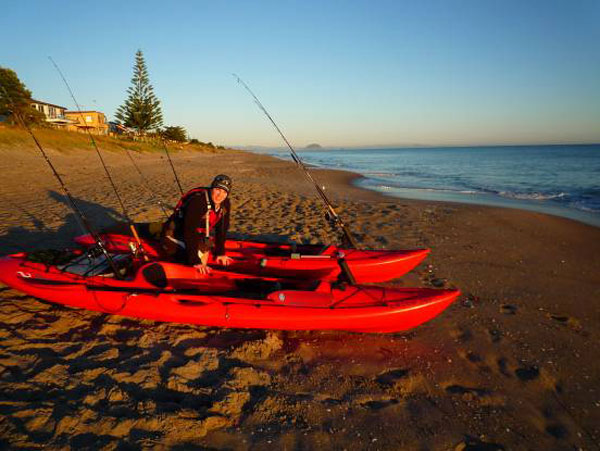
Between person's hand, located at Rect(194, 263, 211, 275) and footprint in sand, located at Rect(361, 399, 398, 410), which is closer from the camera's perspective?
footprint in sand, located at Rect(361, 399, 398, 410)

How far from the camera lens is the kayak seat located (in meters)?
4.12

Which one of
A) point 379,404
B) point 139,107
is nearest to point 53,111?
point 139,107

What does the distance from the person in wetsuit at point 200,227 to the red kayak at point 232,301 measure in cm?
38

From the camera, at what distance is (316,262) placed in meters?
4.93

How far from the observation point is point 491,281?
17.7ft

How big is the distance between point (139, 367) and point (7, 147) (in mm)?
19067

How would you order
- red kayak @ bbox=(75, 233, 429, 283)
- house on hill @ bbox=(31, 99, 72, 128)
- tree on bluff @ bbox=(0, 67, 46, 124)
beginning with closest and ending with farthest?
red kayak @ bbox=(75, 233, 429, 283)
tree on bluff @ bbox=(0, 67, 46, 124)
house on hill @ bbox=(31, 99, 72, 128)

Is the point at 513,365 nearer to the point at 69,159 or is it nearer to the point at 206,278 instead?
the point at 206,278

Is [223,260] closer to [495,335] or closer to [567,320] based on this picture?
[495,335]

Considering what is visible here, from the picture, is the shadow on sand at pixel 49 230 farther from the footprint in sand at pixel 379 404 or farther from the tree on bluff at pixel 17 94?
the tree on bluff at pixel 17 94

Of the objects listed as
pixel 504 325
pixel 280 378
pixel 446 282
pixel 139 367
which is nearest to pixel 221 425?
pixel 280 378

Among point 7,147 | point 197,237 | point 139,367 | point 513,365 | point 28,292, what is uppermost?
point 7,147

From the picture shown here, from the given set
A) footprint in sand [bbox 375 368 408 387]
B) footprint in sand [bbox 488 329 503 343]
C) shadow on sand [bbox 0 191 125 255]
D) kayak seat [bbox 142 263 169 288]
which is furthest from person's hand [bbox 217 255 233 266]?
shadow on sand [bbox 0 191 125 255]

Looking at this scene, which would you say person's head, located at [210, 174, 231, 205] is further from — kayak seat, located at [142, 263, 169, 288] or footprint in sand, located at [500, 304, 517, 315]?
footprint in sand, located at [500, 304, 517, 315]
